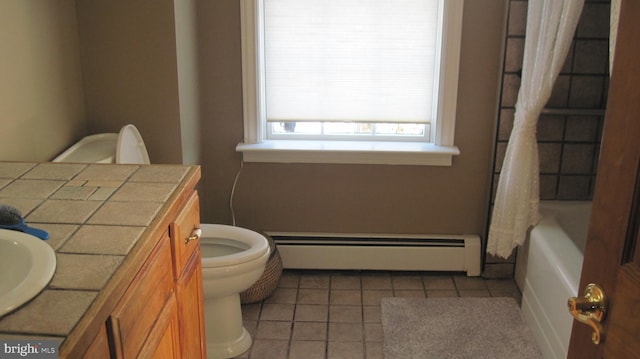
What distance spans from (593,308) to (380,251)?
6.84ft

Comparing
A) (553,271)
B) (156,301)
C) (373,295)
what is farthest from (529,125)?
(156,301)

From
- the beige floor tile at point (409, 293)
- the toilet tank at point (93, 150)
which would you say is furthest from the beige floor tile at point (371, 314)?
the toilet tank at point (93, 150)

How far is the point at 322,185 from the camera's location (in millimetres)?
3018

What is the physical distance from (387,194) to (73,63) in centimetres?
156

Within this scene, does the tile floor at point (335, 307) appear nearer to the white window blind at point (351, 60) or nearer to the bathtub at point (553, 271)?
the bathtub at point (553, 271)

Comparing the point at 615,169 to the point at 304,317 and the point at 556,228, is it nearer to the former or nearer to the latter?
the point at 556,228

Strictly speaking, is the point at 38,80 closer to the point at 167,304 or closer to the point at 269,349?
the point at 167,304

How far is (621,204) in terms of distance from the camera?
3.07 feet

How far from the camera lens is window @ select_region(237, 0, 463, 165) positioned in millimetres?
2807

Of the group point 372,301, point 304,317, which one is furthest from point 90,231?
point 372,301

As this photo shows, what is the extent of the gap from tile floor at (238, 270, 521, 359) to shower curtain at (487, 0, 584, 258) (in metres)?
0.37

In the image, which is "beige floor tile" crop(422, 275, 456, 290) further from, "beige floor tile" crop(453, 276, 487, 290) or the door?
the door

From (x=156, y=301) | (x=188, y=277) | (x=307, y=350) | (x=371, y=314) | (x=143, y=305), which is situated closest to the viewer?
(x=143, y=305)

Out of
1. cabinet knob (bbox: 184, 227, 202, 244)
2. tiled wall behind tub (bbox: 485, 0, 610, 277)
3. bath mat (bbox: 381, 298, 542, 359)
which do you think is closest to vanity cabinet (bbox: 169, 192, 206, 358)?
cabinet knob (bbox: 184, 227, 202, 244)
